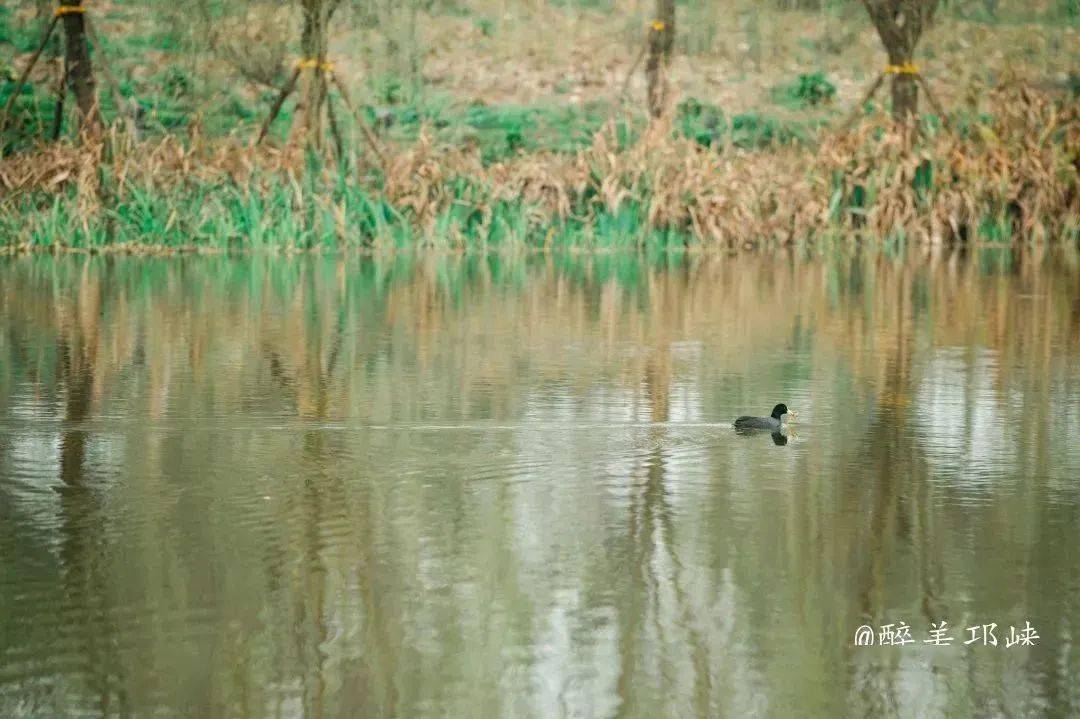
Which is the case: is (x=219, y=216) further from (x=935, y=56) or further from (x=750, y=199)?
(x=935, y=56)

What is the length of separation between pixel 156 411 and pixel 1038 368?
12.1 ft

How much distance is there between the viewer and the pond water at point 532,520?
3.56 metres

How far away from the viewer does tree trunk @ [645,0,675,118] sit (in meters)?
22.8

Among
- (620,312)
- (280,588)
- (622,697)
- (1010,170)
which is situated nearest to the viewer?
(622,697)

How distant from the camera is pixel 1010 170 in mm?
18766

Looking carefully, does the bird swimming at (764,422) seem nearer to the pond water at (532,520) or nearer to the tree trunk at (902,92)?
the pond water at (532,520)

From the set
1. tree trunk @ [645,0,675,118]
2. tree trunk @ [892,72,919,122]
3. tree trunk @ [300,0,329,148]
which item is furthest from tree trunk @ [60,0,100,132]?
tree trunk @ [892,72,919,122]

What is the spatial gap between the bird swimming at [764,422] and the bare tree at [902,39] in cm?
1424

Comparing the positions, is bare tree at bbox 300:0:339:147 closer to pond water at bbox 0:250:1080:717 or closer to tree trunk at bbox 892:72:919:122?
tree trunk at bbox 892:72:919:122

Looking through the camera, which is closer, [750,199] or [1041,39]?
[750,199]

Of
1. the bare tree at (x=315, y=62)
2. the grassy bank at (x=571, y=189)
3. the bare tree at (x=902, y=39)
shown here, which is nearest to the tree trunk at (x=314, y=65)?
the bare tree at (x=315, y=62)

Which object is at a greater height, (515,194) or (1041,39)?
(1041,39)

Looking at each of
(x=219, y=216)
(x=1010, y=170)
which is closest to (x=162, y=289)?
(x=219, y=216)

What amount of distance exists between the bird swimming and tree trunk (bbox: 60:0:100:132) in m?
13.0
